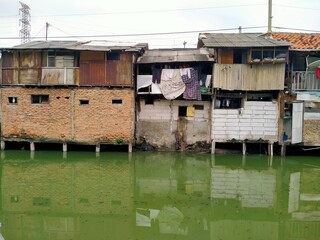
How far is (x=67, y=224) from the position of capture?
8.61 meters

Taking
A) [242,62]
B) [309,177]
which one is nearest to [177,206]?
[309,177]

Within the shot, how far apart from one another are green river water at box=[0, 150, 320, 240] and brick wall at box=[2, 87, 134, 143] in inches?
55.8

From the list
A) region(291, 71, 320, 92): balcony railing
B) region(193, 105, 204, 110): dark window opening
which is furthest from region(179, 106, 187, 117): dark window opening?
region(291, 71, 320, 92): balcony railing

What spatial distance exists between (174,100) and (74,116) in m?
5.34

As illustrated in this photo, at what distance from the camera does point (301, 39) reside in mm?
18562

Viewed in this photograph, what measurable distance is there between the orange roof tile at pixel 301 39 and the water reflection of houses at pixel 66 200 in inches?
419

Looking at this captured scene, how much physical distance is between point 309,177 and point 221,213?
5.89m

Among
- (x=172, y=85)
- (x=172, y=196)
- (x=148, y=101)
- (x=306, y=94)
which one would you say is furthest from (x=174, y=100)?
(x=172, y=196)

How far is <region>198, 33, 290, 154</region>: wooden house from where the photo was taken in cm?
1736

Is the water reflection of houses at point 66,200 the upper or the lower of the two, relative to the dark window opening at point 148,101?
lower

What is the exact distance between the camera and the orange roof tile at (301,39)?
57.4ft

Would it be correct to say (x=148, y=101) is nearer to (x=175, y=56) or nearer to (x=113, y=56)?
(x=175, y=56)

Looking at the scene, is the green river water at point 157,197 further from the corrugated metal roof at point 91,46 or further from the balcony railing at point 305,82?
the corrugated metal roof at point 91,46

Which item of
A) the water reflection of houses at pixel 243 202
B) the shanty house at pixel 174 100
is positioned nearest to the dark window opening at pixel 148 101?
the shanty house at pixel 174 100
